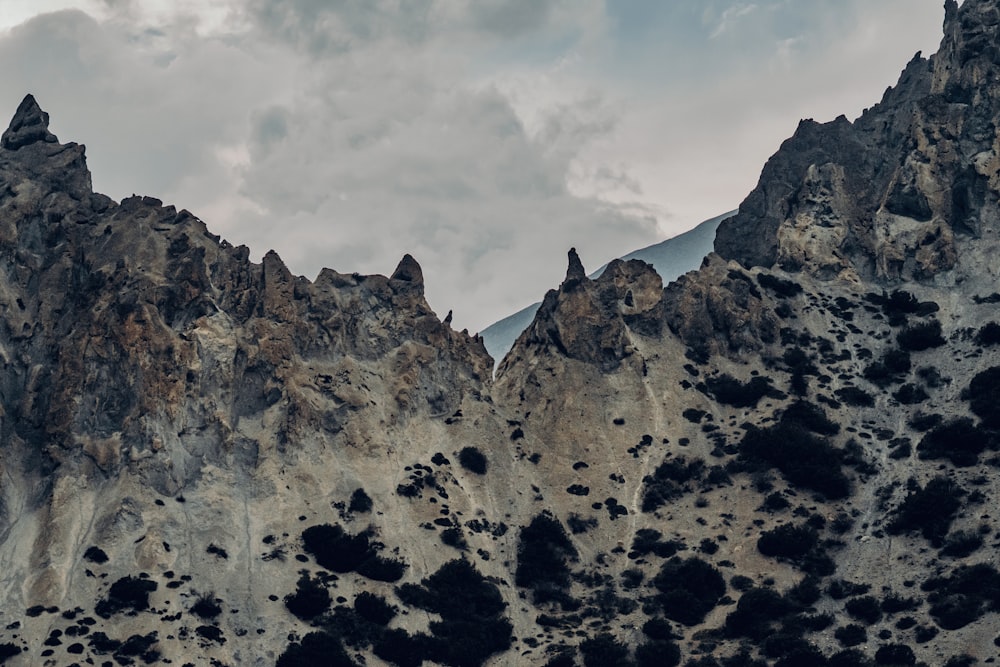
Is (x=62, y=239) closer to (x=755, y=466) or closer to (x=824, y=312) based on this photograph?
(x=755, y=466)

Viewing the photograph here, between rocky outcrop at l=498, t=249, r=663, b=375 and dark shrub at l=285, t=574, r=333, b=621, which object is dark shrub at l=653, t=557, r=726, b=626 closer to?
dark shrub at l=285, t=574, r=333, b=621

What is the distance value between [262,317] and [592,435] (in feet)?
162

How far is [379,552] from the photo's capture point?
136375mm

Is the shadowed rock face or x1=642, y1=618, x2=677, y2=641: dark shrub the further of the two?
the shadowed rock face

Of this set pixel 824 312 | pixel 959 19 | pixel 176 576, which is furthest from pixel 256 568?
pixel 959 19

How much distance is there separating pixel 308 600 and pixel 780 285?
301 feet

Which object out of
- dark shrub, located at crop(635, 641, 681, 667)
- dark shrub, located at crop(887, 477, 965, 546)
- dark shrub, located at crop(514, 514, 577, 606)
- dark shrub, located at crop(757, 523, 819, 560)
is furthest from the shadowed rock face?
dark shrub, located at crop(635, 641, 681, 667)

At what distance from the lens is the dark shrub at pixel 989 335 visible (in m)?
156

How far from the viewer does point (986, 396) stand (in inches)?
5748

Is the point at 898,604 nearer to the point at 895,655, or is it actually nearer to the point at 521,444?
the point at 895,655

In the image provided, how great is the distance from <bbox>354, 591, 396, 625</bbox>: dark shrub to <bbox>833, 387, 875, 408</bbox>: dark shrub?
235ft

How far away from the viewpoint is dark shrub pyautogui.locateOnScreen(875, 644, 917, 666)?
110 metres

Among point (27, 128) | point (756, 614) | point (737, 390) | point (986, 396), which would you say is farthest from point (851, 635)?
point (27, 128)

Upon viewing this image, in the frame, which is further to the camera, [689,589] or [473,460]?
[473,460]
